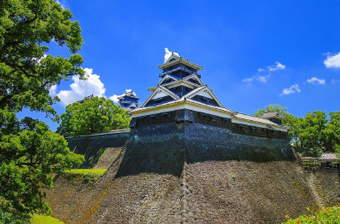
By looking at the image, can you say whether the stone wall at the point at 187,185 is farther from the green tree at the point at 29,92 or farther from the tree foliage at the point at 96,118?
the tree foliage at the point at 96,118

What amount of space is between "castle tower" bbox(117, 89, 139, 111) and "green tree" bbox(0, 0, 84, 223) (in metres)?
41.4

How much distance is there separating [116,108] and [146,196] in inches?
761

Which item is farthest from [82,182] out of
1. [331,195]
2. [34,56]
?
[331,195]

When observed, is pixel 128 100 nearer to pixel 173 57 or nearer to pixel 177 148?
pixel 173 57

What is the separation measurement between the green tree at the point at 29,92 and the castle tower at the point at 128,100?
136 ft

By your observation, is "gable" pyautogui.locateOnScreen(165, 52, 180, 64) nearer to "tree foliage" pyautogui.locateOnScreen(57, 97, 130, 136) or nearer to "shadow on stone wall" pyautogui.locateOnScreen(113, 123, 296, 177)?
"shadow on stone wall" pyautogui.locateOnScreen(113, 123, 296, 177)

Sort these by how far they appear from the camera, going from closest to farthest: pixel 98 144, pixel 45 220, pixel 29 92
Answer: pixel 29 92
pixel 45 220
pixel 98 144

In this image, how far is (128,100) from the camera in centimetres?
5241

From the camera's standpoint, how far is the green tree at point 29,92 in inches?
300

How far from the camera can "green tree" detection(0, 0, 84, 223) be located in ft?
25.0

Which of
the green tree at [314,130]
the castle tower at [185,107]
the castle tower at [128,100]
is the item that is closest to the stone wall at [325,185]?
the castle tower at [185,107]

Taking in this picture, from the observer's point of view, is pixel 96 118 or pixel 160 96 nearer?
pixel 160 96

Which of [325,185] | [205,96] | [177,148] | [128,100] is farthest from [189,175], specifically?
[128,100]

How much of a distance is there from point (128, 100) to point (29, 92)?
44.1 metres
